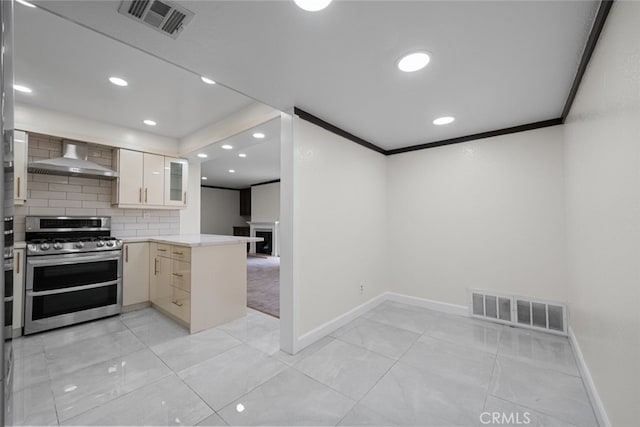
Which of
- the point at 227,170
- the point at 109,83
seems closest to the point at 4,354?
the point at 109,83

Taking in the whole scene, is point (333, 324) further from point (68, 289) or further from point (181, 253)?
point (68, 289)

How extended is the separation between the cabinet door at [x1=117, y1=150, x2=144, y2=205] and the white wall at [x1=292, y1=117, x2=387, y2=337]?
7.69 ft

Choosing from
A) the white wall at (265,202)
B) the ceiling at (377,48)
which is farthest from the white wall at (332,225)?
the white wall at (265,202)

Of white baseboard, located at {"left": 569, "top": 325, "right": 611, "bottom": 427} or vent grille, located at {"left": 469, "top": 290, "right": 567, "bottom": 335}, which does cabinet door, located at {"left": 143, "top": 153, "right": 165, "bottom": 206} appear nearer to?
vent grille, located at {"left": 469, "top": 290, "right": 567, "bottom": 335}

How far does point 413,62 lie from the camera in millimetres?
1579

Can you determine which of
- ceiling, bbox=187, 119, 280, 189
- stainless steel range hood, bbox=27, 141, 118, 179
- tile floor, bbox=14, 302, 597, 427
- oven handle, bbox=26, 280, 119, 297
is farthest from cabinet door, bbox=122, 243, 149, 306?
ceiling, bbox=187, 119, 280, 189

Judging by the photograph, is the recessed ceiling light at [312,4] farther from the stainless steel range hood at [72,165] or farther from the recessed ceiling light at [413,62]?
the stainless steel range hood at [72,165]

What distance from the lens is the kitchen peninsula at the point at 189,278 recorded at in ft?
8.43

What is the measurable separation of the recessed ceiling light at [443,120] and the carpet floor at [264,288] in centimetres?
275

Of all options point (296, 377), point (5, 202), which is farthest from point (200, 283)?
point (5, 202)

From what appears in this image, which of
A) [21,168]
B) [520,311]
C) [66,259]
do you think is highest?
[21,168]

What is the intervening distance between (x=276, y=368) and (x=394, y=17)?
235 centimetres

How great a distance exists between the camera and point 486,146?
2.82 meters

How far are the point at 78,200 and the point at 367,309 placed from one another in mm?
3780
